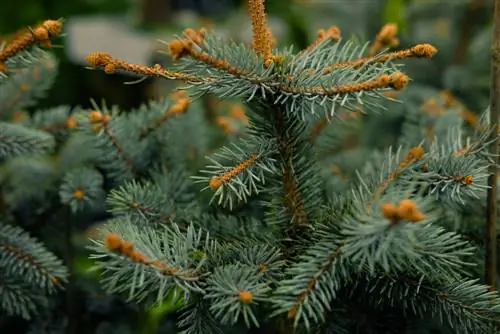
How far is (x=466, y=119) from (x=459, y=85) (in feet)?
0.91

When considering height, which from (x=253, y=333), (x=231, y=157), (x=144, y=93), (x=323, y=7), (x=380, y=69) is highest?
(x=380, y=69)

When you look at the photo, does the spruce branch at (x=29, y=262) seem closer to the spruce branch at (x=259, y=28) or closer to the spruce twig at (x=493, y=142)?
the spruce branch at (x=259, y=28)

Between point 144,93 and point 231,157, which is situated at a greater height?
point 231,157

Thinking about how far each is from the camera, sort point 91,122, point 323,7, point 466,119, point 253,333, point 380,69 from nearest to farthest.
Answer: point 380,69 → point 91,122 → point 253,333 → point 466,119 → point 323,7

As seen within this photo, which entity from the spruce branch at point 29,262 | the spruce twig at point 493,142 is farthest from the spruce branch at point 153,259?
the spruce twig at point 493,142

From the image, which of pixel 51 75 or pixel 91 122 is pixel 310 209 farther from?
pixel 51 75

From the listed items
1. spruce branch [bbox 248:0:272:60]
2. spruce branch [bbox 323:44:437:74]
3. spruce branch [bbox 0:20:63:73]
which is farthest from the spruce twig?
spruce branch [bbox 0:20:63:73]

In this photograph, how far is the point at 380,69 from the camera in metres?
0.54

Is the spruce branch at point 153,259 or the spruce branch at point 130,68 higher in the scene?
the spruce branch at point 130,68

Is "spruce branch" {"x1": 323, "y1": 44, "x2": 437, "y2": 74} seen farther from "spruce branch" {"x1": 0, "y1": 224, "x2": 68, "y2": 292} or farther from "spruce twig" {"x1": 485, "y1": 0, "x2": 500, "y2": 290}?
"spruce branch" {"x1": 0, "y1": 224, "x2": 68, "y2": 292}

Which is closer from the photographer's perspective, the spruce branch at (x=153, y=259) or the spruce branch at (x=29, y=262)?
the spruce branch at (x=153, y=259)

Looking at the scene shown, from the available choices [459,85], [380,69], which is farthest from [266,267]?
[459,85]

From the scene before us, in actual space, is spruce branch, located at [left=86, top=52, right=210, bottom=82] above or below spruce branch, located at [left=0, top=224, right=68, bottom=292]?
above

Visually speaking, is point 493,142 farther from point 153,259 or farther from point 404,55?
point 153,259
